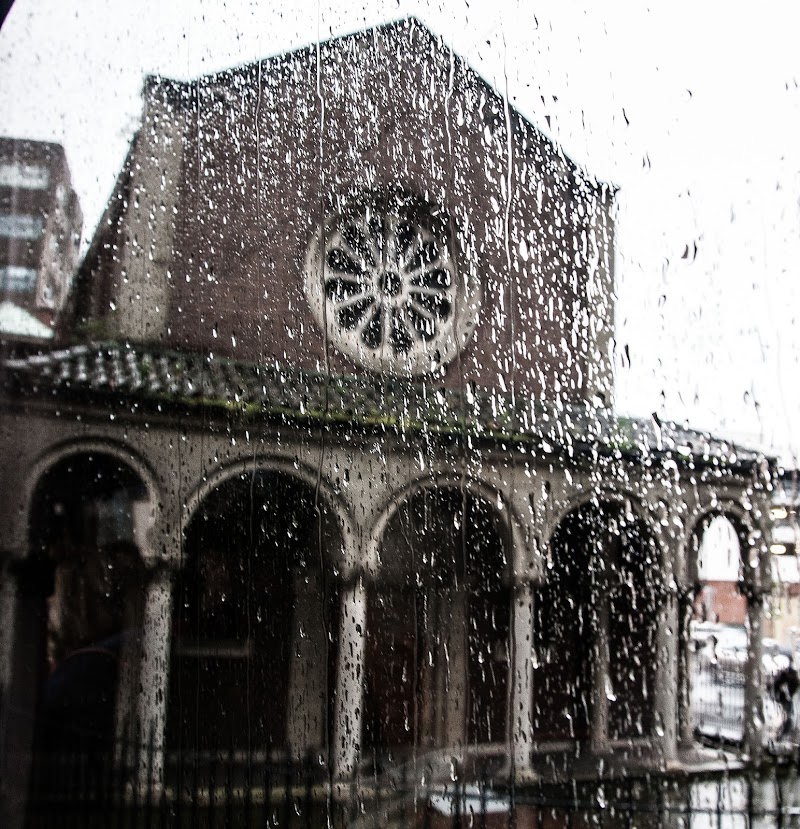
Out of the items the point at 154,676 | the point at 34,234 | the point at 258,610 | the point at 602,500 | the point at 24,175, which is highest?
the point at 24,175

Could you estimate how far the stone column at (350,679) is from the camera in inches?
44.4

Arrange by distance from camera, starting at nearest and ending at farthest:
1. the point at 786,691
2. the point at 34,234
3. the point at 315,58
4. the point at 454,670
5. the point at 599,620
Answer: the point at 786,691
the point at 599,620
the point at 454,670
the point at 315,58
the point at 34,234

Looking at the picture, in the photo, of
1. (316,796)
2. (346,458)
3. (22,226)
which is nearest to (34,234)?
(22,226)

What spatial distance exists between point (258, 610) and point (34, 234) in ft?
3.15

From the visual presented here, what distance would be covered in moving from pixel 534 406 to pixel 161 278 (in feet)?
2.35

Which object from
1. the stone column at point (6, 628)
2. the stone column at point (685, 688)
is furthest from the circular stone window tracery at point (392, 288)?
the stone column at point (6, 628)

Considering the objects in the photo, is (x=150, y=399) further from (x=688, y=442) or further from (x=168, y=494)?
(x=688, y=442)

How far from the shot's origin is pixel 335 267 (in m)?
1.30

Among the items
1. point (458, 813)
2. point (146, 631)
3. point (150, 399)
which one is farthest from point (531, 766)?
point (150, 399)

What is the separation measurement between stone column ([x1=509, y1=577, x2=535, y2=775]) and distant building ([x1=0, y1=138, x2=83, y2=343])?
1.03 metres

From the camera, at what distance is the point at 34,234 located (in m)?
1.63

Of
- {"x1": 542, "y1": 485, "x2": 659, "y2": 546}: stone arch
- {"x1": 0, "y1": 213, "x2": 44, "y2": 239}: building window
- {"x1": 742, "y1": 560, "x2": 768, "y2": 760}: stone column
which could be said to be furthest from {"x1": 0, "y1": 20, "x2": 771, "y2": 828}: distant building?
{"x1": 0, "y1": 213, "x2": 44, "y2": 239}: building window

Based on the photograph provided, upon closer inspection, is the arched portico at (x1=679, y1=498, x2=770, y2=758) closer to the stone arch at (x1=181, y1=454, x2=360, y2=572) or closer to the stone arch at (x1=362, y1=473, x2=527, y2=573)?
the stone arch at (x1=362, y1=473, x2=527, y2=573)

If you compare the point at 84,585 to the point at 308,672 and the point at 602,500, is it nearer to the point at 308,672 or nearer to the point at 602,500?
the point at 308,672
